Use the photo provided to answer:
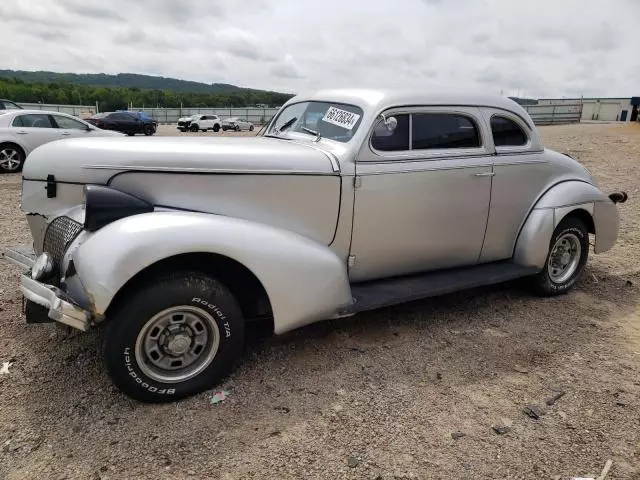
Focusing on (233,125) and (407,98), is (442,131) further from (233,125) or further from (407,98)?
(233,125)

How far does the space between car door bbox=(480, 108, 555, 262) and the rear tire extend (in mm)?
10991

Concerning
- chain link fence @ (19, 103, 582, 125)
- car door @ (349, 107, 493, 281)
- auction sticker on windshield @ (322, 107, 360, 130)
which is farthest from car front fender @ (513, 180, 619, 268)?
chain link fence @ (19, 103, 582, 125)

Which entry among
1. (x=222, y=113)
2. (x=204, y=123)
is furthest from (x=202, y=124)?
(x=222, y=113)

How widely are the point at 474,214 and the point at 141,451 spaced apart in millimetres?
2972

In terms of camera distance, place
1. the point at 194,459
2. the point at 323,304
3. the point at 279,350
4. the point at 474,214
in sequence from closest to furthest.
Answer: the point at 194,459 < the point at 323,304 < the point at 279,350 < the point at 474,214

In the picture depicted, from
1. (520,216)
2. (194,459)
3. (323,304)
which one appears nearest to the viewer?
(194,459)

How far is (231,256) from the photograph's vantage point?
2.90 m

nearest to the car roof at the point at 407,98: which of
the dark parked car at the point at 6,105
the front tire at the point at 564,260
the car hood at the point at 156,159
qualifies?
the car hood at the point at 156,159

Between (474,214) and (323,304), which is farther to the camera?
(474,214)

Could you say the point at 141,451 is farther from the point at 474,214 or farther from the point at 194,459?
the point at 474,214

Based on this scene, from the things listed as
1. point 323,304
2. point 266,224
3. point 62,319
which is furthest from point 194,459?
point 266,224

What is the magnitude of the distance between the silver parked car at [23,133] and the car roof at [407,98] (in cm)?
828

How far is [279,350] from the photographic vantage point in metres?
3.53

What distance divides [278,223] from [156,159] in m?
0.86
